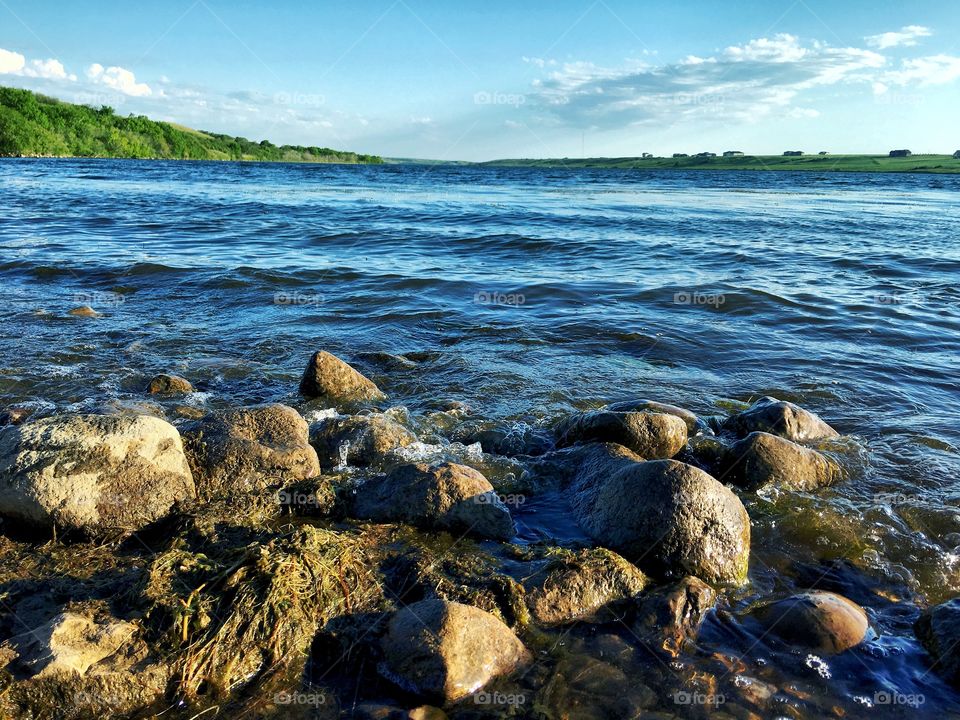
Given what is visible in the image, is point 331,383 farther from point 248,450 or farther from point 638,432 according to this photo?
point 638,432

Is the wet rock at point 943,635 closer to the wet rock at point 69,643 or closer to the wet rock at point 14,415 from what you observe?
the wet rock at point 69,643

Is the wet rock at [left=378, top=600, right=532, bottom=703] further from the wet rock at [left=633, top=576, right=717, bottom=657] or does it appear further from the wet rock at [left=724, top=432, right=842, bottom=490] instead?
the wet rock at [left=724, top=432, right=842, bottom=490]

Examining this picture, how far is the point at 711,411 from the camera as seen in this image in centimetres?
731

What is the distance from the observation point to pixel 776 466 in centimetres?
553

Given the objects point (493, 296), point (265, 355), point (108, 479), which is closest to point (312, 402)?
point (265, 355)

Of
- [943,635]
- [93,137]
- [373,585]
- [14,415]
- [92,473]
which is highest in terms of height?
[93,137]

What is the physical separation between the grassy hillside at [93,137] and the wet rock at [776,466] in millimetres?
94606

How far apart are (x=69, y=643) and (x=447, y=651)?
182 centimetres

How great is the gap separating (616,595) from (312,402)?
13.6ft

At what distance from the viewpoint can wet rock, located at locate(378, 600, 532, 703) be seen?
327 centimetres

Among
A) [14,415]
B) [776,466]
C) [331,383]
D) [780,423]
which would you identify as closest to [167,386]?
[14,415]

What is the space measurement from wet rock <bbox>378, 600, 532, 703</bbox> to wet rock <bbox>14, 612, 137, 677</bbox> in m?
1.33

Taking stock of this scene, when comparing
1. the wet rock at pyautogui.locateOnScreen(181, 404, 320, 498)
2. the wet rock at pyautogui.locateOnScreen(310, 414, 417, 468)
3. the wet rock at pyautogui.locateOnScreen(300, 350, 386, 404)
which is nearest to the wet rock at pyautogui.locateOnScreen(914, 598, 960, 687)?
the wet rock at pyautogui.locateOnScreen(310, 414, 417, 468)

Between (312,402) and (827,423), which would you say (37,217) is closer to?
(312,402)
